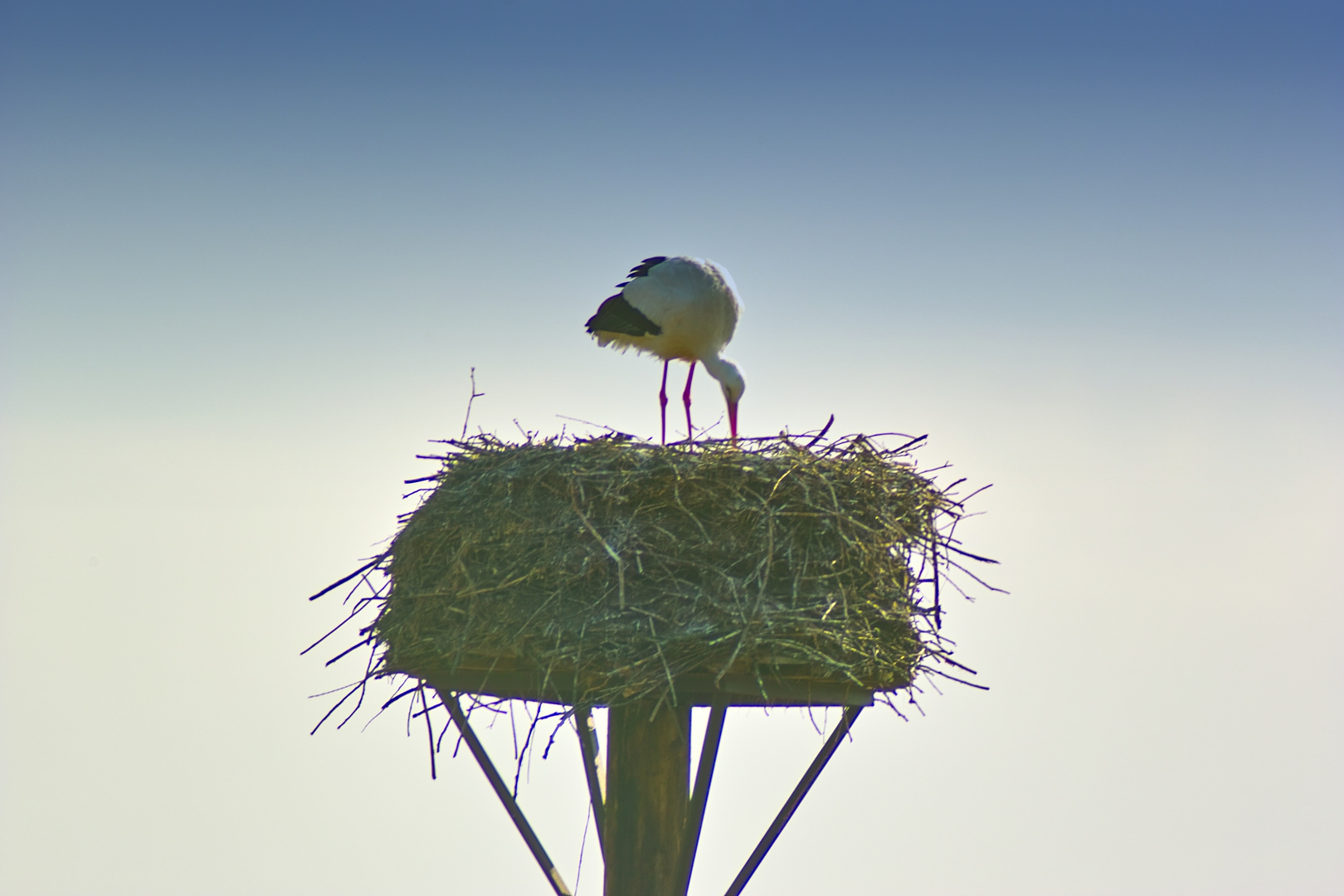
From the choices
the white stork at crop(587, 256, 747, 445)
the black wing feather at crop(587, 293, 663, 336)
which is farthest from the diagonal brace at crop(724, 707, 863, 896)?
the black wing feather at crop(587, 293, 663, 336)

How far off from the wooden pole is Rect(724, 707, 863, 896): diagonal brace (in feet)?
1.07

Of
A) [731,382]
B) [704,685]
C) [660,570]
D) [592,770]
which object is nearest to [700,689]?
[704,685]

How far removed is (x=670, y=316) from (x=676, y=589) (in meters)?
3.32

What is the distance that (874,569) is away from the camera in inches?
228

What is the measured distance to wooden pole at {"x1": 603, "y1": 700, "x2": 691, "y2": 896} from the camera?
18.9ft

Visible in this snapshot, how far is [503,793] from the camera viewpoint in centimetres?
600

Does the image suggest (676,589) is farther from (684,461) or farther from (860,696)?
(860,696)

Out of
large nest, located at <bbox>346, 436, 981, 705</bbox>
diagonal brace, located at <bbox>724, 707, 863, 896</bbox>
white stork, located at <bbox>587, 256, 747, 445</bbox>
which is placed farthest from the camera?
white stork, located at <bbox>587, 256, 747, 445</bbox>

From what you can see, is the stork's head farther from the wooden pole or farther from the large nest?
the wooden pole

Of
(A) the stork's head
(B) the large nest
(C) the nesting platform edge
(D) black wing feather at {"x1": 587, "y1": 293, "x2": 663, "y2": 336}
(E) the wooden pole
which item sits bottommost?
(E) the wooden pole

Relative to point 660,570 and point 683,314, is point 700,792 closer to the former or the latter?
point 660,570

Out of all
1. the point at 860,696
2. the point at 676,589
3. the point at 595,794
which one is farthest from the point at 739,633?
the point at 595,794

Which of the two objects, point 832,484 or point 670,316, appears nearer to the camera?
point 832,484

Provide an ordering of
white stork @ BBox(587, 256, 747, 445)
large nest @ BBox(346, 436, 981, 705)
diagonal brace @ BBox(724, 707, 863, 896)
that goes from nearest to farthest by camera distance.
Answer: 1. large nest @ BBox(346, 436, 981, 705)
2. diagonal brace @ BBox(724, 707, 863, 896)
3. white stork @ BBox(587, 256, 747, 445)
